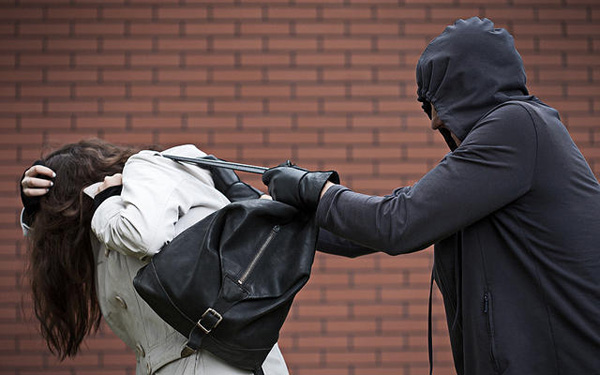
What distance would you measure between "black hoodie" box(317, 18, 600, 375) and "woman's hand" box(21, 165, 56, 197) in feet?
3.48

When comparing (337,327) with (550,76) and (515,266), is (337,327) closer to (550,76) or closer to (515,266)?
(550,76)

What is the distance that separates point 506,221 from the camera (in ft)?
6.38

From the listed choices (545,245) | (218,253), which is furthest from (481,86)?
(218,253)

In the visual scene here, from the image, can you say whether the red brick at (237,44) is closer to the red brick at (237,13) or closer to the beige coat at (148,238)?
the red brick at (237,13)

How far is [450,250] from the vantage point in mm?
2104

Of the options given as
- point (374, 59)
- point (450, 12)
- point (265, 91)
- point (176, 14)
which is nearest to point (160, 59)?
point (176, 14)

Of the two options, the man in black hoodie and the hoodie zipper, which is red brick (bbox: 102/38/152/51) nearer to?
the man in black hoodie

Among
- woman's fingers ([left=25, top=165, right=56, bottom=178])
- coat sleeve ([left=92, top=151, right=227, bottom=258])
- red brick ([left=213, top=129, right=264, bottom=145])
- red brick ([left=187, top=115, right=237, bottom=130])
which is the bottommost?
coat sleeve ([left=92, top=151, right=227, bottom=258])

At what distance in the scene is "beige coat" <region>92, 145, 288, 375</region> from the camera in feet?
7.07

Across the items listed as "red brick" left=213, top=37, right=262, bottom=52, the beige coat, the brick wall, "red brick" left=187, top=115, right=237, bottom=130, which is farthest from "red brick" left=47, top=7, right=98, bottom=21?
the beige coat

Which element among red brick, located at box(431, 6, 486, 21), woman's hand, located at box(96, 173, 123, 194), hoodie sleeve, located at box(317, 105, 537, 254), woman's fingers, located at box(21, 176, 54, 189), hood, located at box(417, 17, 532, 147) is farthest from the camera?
red brick, located at box(431, 6, 486, 21)

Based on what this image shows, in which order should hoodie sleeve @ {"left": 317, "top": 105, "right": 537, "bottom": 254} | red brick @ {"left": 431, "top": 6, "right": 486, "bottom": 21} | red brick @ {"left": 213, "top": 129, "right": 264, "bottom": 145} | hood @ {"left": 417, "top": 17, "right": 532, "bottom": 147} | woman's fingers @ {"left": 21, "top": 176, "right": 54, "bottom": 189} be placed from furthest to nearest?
1. red brick @ {"left": 431, "top": 6, "right": 486, "bottom": 21}
2. red brick @ {"left": 213, "top": 129, "right": 264, "bottom": 145}
3. woman's fingers @ {"left": 21, "top": 176, "right": 54, "bottom": 189}
4. hood @ {"left": 417, "top": 17, "right": 532, "bottom": 147}
5. hoodie sleeve @ {"left": 317, "top": 105, "right": 537, "bottom": 254}

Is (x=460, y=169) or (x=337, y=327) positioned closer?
(x=460, y=169)

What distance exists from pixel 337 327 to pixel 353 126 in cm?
119
